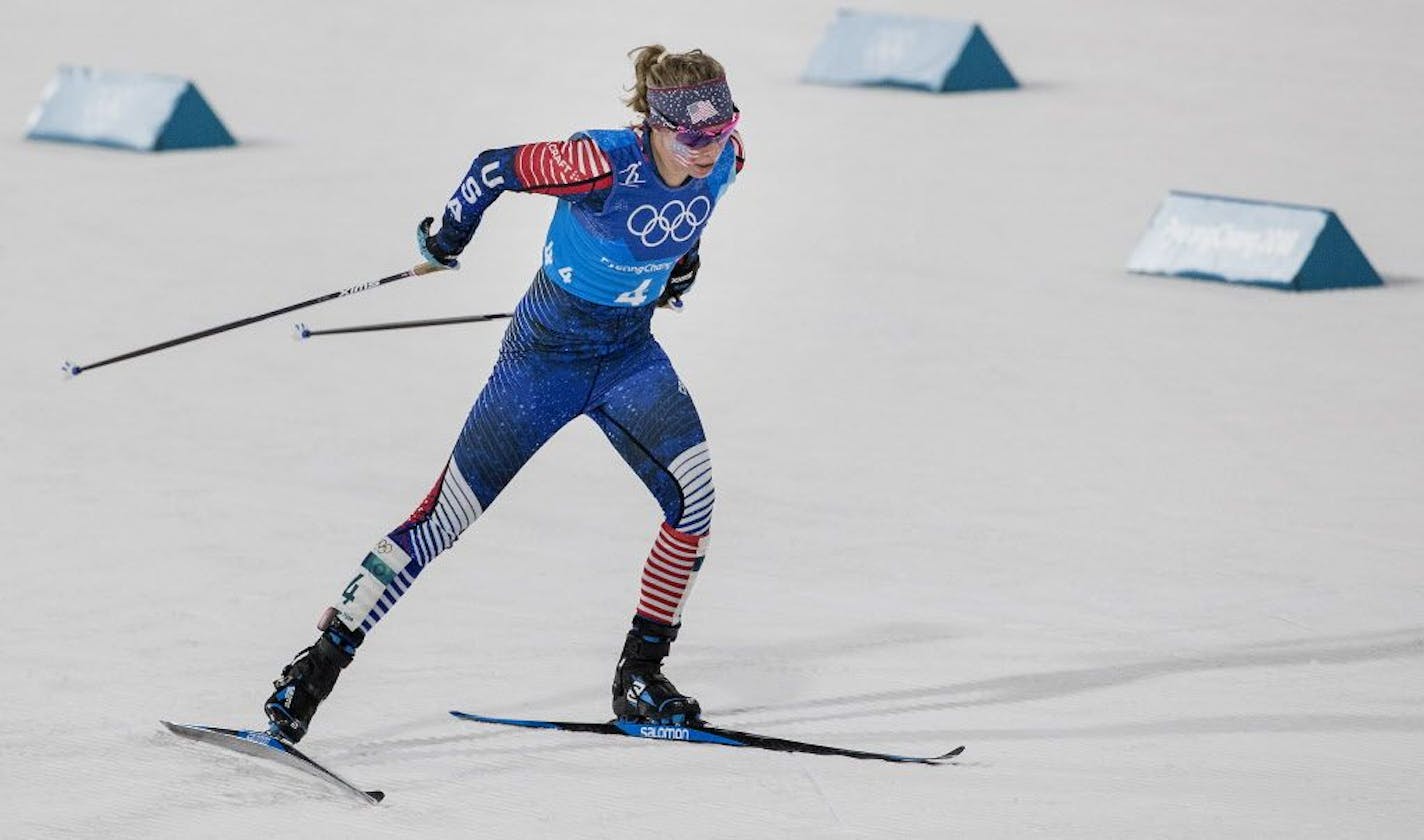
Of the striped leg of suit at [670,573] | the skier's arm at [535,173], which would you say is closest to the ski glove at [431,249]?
the skier's arm at [535,173]

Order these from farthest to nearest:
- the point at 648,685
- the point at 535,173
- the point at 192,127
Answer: the point at 192,127 → the point at 648,685 → the point at 535,173

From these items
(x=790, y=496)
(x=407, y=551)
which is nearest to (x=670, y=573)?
(x=407, y=551)

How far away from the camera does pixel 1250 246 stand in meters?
14.9

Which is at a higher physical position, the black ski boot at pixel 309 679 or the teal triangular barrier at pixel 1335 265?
the teal triangular barrier at pixel 1335 265

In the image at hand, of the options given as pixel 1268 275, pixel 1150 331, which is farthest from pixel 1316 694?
pixel 1268 275

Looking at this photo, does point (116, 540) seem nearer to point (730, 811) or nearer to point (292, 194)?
point (730, 811)

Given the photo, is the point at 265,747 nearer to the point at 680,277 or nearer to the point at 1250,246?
the point at 680,277

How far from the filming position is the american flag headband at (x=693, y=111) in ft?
22.5

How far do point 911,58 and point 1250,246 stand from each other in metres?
7.45

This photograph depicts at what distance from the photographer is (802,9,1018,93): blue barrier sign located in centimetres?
2150

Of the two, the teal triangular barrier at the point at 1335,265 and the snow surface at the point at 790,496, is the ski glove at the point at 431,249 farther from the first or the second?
the teal triangular barrier at the point at 1335,265

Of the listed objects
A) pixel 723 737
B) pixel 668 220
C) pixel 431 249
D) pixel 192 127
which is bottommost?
pixel 723 737

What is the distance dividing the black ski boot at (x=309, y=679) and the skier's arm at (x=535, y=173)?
4.01ft

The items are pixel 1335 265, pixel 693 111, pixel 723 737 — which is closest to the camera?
pixel 693 111
